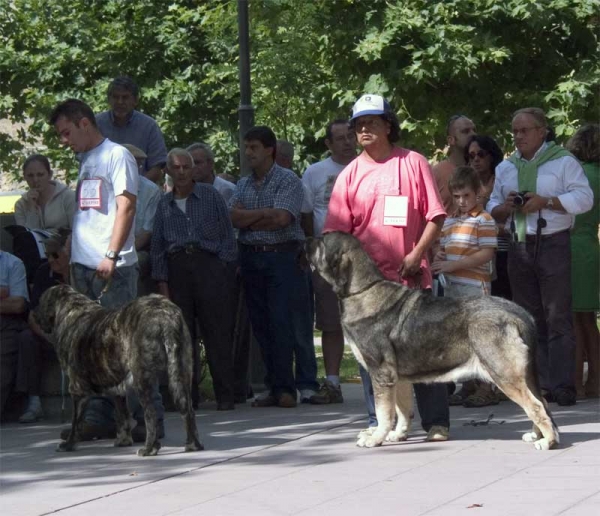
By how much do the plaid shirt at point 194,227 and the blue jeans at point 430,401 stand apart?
2.50 m

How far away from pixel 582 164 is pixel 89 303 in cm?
439

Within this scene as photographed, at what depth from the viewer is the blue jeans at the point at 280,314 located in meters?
11.0

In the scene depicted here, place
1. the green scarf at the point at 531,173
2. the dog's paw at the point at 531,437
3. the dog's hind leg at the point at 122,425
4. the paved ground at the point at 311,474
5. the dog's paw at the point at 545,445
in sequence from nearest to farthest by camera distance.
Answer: the paved ground at the point at 311,474
the dog's paw at the point at 545,445
the dog's paw at the point at 531,437
the dog's hind leg at the point at 122,425
the green scarf at the point at 531,173

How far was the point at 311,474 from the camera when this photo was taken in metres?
7.53

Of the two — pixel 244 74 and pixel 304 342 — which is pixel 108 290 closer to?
pixel 304 342

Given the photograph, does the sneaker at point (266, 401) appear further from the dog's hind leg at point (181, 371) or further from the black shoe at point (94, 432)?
the dog's hind leg at point (181, 371)

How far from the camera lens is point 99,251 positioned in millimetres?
8898

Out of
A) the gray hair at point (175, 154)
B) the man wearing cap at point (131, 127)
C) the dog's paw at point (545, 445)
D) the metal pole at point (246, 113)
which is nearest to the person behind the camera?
the dog's paw at point (545, 445)

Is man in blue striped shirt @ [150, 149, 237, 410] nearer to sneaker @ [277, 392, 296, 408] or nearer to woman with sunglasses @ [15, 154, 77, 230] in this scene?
sneaker @ [277, 392, 296, 408]

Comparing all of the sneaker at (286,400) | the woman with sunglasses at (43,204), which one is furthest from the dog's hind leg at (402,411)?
the woman with sunglasses at (43,204)

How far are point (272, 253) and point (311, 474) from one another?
3.70m

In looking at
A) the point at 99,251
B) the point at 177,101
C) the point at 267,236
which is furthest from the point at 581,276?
the point at 177,101

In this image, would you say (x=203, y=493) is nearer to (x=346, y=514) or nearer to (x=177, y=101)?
(x=346, y=514)

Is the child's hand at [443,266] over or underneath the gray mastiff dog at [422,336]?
over
